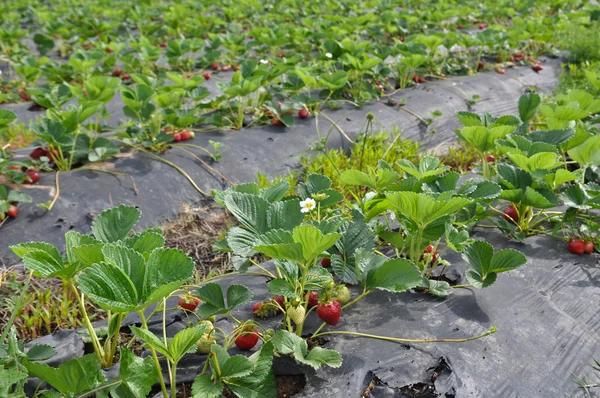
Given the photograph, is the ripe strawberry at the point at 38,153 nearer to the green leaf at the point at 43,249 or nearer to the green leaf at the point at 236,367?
the green leaf at the point at 43,249

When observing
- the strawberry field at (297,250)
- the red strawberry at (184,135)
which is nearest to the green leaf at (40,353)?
the strawberry field at (297,250)

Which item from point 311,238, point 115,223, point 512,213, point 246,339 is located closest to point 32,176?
point 115,223

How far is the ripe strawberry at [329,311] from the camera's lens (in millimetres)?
2018

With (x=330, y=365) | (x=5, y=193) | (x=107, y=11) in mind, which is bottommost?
(x=107, y=11)

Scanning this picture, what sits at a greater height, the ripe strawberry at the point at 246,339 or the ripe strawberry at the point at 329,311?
the ripe strawberry at the point at 329,311

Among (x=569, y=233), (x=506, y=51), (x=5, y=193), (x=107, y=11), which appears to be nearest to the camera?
(x=569, y=233)

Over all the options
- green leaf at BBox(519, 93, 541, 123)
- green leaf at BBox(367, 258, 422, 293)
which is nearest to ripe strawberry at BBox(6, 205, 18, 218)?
green leaf at BBox(367, 258, 422, 293)

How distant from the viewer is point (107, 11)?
9.53m

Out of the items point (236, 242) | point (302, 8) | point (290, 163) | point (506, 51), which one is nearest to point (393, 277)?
point (236, 242)

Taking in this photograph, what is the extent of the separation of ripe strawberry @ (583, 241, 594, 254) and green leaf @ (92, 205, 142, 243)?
207 centimetres

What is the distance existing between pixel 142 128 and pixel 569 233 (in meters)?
3.04

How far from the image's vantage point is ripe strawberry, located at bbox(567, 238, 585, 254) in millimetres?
2678

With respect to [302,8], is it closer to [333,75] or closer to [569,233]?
[333,75]

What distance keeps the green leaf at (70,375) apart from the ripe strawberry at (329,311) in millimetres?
783
